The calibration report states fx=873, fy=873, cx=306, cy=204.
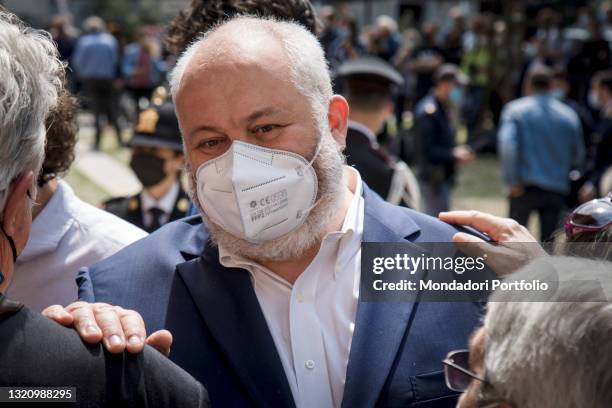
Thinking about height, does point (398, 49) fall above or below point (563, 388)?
below

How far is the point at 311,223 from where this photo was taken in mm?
2211

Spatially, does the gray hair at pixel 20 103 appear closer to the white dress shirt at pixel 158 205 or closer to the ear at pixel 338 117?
the ear at pixel 338 117

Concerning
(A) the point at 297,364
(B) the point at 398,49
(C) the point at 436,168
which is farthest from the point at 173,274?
(B) the point at 398,49

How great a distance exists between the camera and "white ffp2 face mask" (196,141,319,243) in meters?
2.13

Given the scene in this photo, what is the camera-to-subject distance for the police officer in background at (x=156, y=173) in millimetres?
3924

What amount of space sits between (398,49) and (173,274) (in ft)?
46.5

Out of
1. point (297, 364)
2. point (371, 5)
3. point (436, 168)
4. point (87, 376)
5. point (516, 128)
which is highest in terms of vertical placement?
point (87, 376)

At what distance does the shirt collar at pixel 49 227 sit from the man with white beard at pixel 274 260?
35cm

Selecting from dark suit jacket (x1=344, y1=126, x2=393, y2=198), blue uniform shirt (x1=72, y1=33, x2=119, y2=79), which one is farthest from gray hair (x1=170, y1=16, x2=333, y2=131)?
blue uniform shirt (x1=72, y1=33, x2=119, y2=79)

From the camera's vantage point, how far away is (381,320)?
2043 millimetres

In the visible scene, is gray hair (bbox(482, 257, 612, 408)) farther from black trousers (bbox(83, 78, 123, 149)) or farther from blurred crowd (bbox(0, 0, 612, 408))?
black trousers (bbox(83, 78, 123, 149))

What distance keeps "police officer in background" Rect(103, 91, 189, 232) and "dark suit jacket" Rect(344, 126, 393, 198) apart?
987mm

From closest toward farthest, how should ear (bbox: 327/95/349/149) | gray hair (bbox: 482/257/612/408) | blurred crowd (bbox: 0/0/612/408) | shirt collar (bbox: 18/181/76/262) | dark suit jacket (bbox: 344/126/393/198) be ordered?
1. gray hair (bbox: 482/257/612/408)
2. blurred crowd (bbox: 0/0/612/408)
3. ear (bbox: 327/95/349/149)
4. shirt collar (bbox: 18/181/76/262)
5. dark suit jacket (bbox: 344/126/393/198)

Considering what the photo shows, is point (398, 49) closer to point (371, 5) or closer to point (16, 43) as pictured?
point (371, 5)
